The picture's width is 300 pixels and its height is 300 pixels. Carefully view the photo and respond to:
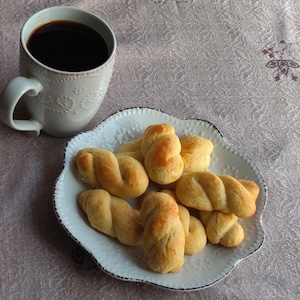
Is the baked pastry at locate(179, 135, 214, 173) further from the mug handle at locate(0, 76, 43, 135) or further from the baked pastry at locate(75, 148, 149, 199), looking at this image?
the mug handle at locate(0, 76, 43, 135)

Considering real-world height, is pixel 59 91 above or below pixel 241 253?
above

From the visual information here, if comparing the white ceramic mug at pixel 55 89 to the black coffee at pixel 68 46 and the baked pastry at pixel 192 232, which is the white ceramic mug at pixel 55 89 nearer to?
the black coffee at pixel 68 46

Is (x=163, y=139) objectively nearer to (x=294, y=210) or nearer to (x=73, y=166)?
(x=73, y=166)

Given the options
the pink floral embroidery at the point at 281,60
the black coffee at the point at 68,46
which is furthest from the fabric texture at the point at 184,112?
the black coffee at the point at 68,46

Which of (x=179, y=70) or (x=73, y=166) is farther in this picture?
(x=179, y=70)

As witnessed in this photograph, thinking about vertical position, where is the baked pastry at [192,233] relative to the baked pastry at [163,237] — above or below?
below

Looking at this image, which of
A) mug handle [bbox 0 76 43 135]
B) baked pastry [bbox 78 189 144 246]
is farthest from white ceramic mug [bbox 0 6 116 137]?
baked pastry [bbox 78 189 144 246]

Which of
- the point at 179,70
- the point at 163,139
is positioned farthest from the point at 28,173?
the point at 179,70
